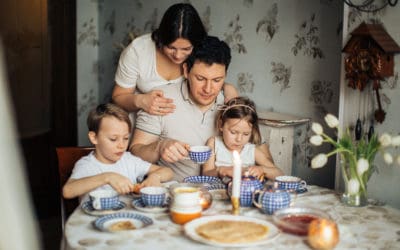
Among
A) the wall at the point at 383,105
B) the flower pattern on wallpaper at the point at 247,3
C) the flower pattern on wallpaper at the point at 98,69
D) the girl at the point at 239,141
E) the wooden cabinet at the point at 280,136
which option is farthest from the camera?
the flower pattern on wallpaper at the point at 98,69

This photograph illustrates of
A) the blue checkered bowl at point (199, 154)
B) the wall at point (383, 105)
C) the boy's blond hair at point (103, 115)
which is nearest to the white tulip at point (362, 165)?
the wall at point (383, 105)

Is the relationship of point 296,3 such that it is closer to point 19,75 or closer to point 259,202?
point 259,202

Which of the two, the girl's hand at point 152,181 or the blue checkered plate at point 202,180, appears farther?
the blue checkered plate at point 202,180

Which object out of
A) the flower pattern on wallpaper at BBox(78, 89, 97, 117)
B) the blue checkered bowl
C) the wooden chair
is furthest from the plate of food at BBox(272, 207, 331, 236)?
the flower pattern on wallpaper at BBox(78, 89, 97, 117)

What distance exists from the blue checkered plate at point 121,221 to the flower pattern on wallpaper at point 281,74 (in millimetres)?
1675

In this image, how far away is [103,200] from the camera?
5.84 ft

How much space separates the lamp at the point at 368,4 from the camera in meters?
2.20

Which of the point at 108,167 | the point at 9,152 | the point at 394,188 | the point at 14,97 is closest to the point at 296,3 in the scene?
the point at 394,188

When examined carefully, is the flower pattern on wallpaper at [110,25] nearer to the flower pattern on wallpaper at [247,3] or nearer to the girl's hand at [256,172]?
the flower pattern on wallpaper at [247,3]

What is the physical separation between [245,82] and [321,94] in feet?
1.75

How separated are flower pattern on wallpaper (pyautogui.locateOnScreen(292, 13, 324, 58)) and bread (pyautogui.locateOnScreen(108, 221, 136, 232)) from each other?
5.71ft

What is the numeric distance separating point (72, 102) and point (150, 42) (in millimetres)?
1522

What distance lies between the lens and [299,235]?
1593mm

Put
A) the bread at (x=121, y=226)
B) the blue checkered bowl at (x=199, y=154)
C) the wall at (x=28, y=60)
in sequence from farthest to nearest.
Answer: the wall at (x=28, y=60) → the blue checkered bowl at (x=199, y=154) → the bread at (x=121, y=226)
